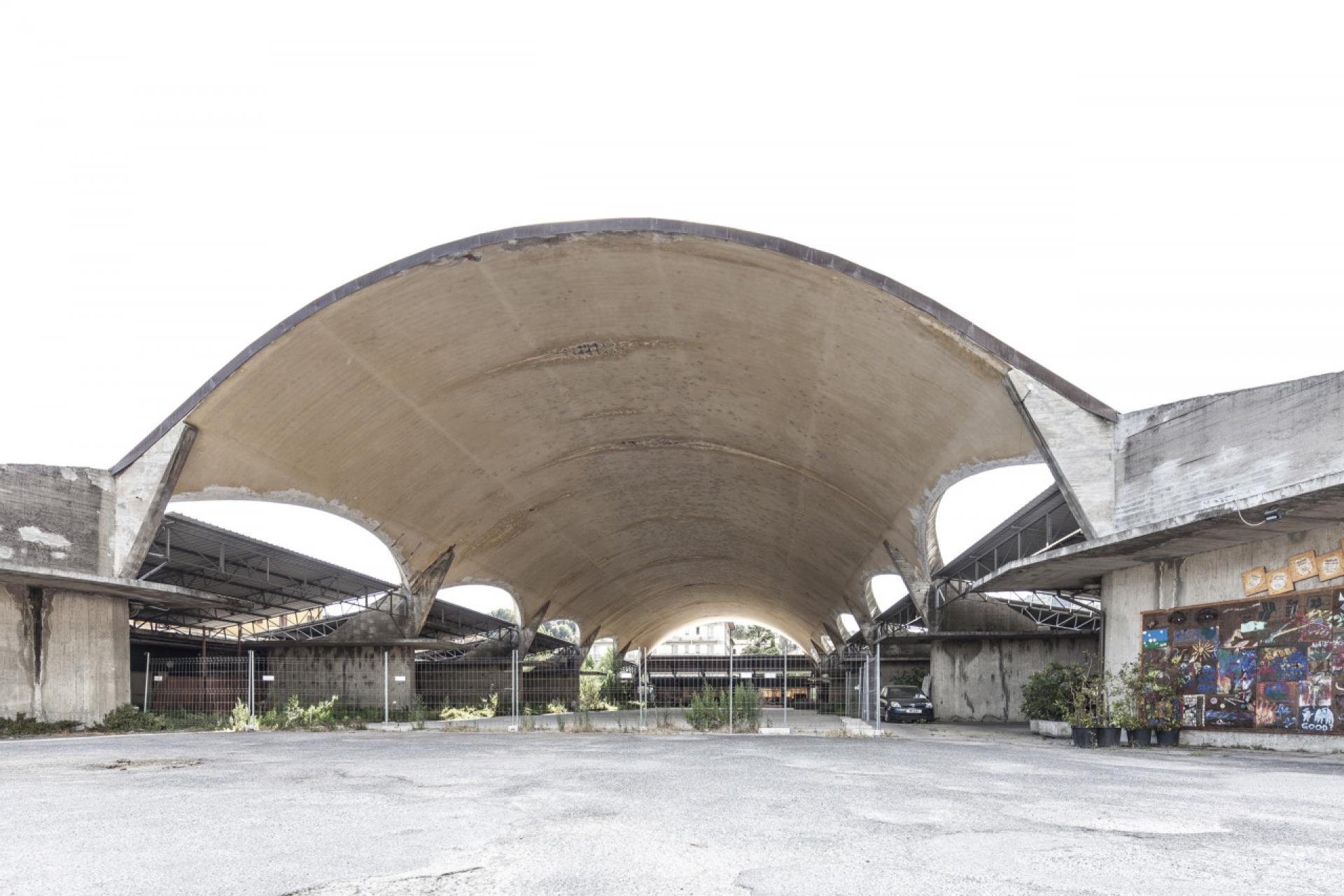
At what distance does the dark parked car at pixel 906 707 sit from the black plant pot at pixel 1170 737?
14.0 meters

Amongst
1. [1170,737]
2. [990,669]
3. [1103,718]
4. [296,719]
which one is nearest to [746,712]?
[1103,718]

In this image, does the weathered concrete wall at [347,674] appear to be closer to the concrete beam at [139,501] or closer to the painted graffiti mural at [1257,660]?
the concrete beam at [139,501]

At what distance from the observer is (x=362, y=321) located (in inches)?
771

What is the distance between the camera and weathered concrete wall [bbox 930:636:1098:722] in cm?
3136

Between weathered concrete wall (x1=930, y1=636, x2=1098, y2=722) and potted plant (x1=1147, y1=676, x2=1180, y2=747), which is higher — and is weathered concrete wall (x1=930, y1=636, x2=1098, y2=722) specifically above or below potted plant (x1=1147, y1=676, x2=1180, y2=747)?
below

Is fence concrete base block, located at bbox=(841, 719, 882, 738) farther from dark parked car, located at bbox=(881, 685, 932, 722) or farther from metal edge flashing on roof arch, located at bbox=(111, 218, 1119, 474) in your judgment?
metal edge flashing on roof arch, located at bbox=(111, 218, 1119, 474)

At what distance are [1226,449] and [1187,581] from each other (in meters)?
3.53

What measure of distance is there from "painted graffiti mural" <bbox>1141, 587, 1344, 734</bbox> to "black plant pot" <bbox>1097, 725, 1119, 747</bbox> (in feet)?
3.69

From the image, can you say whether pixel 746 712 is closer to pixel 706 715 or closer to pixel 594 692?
pixel 706 715

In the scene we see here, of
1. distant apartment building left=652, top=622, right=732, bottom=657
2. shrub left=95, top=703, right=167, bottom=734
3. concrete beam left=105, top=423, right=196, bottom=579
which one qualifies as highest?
concrete beam left=105, top=423, right=196, bottom=579

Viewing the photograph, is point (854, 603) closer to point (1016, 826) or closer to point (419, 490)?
point (419, 490)

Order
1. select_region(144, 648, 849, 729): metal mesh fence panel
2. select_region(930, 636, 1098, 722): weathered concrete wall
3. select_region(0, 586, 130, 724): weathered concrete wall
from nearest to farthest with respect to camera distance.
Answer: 1. select_region(0, 586, 130, 724): weathered concrete wall
2. select_region(144, 648, 849, 729): metal mesh fence panel
3. select_region(930, 636, 1098, 722): weathered concrete wall

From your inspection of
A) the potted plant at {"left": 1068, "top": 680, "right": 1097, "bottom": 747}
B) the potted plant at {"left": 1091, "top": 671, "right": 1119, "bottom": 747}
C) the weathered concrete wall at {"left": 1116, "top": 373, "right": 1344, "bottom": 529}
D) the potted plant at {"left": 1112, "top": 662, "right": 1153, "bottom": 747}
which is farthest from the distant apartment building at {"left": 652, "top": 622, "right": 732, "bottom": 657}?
the weathered concrete wall at {"left": 1116, "top": 373, "right": 1344, "bottom": 529}

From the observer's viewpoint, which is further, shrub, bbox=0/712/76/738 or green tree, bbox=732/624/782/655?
green tree, bbox=732/624/782/655
